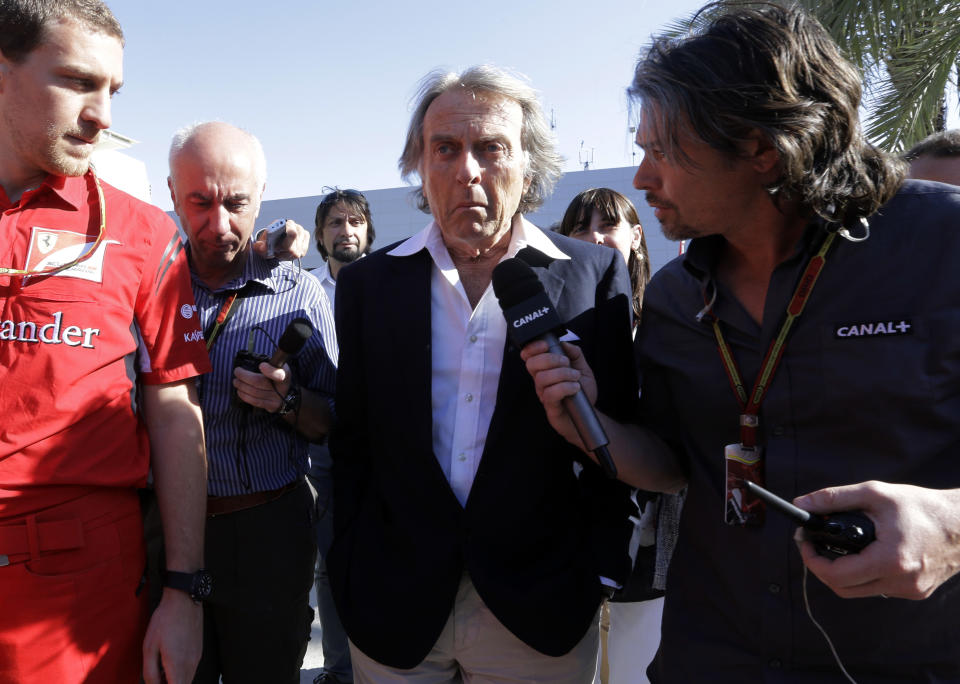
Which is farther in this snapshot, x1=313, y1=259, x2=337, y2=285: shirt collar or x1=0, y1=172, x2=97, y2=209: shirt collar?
x1=313, y1=259, x2=337, y2=285: shirt collar

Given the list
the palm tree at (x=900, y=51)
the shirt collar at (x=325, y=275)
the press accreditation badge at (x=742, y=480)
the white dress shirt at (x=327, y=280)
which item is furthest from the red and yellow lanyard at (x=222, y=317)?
the palm tree at (x=900, y=51)

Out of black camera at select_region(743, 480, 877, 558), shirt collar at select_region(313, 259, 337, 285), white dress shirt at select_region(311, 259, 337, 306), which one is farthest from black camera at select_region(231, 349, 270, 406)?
shirt collar at select_region(313, 259, 337, 285)

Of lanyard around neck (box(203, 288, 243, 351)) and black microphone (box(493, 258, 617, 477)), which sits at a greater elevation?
black microphone (box(493, 258, 617, 477))

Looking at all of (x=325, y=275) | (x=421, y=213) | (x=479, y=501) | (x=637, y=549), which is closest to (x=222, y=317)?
(x=479, y=501)

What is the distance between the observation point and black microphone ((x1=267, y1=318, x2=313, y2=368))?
2.38 m

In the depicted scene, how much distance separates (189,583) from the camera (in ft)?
6.64

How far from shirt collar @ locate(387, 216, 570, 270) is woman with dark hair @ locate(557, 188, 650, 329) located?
1543mm

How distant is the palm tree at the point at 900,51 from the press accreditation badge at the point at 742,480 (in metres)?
6.73

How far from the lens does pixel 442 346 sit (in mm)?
2254

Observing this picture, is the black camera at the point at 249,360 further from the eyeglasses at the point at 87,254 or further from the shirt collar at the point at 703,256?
the shirt collar at the point at 703,256

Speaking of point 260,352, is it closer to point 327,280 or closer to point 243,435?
point 243,435

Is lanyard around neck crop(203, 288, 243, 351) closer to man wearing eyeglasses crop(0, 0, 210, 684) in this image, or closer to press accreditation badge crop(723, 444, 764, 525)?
man wearing eyeglasses crop(0, 0, 210, 684)

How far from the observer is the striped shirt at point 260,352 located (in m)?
2.60

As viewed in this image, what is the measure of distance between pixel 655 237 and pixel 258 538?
2199 centimetres
